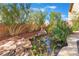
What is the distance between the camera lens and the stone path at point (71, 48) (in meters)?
1.78

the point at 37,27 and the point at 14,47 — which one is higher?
the point at 37,27

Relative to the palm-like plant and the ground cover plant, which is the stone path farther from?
the palm-like plant

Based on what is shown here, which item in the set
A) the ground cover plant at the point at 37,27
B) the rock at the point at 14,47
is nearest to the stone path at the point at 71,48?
the ground cover plant at the point at 37,27

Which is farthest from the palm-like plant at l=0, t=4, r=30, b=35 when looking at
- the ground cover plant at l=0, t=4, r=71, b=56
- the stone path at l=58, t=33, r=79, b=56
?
the stone path at l=58, t=33, r=79, b=56

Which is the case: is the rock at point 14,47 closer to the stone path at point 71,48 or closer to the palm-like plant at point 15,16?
the palm-like plant at point 15,16

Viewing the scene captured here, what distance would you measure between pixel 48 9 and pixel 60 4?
0.11 meters

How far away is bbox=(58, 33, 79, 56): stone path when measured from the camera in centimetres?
178

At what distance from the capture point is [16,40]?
182cm

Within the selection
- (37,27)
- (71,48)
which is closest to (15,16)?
(37,27)

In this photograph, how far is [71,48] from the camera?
179 centimetres

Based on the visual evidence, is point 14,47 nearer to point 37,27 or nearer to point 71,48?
point 37,27

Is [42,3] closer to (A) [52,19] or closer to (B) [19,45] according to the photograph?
(A) [52,19]

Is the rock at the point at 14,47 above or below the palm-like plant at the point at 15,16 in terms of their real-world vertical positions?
below

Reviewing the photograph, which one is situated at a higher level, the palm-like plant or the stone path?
the palm-like plant
